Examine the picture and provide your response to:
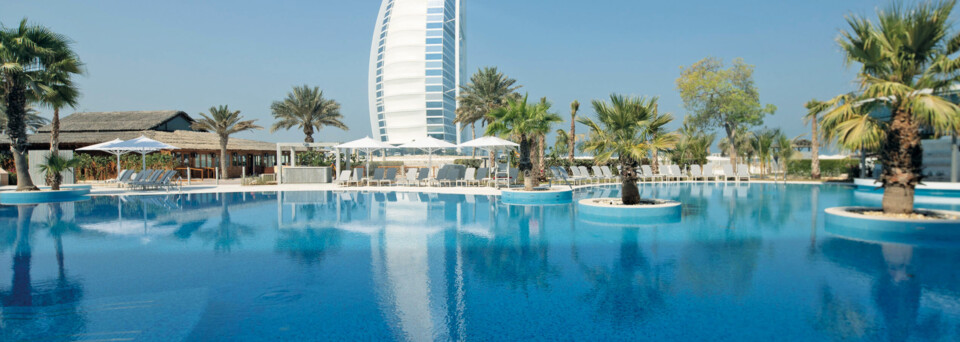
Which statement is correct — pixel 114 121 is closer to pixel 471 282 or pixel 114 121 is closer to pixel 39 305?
pixel 39 305

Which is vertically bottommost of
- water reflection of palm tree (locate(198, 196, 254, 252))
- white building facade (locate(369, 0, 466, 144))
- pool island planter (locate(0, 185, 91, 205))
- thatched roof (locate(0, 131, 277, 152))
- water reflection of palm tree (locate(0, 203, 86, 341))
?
water reflection of palm tree (locate(0, 203, 86, 341))

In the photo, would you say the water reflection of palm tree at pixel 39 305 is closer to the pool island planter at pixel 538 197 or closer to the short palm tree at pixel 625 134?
the short palm tree at pixel 625 134

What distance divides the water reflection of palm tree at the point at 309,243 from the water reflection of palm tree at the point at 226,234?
1.98ft

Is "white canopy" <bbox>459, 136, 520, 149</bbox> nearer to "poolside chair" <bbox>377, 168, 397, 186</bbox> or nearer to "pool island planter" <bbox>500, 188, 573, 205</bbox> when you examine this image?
"pool island planter" <bbox>500, 188, 573, 205</bbox>

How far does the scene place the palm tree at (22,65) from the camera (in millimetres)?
12445

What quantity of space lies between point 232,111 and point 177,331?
24.4m

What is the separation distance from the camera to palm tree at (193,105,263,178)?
80.3ft

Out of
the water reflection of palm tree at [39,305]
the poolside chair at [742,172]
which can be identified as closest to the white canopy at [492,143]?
the water reflection of palm tree at [39,305]

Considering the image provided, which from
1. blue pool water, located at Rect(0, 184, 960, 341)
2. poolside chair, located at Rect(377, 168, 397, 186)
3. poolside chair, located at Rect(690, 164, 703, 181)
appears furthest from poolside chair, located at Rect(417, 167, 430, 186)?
poolside chair, located at Rect(690, 164, 703, 181)

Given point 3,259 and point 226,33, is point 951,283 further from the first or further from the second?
point 226,33

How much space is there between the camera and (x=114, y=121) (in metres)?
28.0

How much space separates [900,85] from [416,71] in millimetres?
51515

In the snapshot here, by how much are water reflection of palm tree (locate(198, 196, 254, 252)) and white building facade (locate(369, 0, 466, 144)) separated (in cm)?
4709

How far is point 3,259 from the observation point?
5.86 metres
